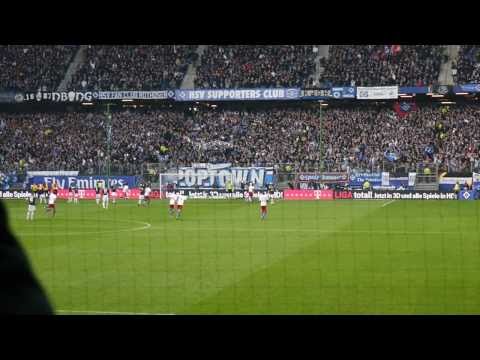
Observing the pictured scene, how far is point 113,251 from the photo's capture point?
20.2 m

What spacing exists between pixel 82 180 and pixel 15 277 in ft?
156

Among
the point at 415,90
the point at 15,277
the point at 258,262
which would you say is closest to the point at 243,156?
the point at 415,90

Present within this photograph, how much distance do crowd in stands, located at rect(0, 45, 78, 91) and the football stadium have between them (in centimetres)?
11

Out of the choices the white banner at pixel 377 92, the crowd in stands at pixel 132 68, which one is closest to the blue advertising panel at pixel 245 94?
the crowd in stands at pixel 132 68

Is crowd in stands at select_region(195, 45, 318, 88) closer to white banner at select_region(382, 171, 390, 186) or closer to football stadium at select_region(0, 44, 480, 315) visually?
football stadium at select_region(0, 44, 480, 315)

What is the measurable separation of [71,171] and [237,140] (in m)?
12.0

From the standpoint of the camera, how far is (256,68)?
56.0 metres

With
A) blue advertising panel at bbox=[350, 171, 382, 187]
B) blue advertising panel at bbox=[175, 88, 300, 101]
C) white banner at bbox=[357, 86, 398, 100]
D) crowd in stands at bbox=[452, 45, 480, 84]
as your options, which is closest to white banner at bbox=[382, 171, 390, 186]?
blue advertising panel at bbox=[350, 171, 382, 187]

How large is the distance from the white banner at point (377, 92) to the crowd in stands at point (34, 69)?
22285mm

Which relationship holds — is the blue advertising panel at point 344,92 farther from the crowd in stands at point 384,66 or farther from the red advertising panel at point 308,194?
the red advertising panel at point 308,194

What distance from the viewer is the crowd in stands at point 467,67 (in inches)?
2009

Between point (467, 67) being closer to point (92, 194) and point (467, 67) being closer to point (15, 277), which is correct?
point (92, 194)
